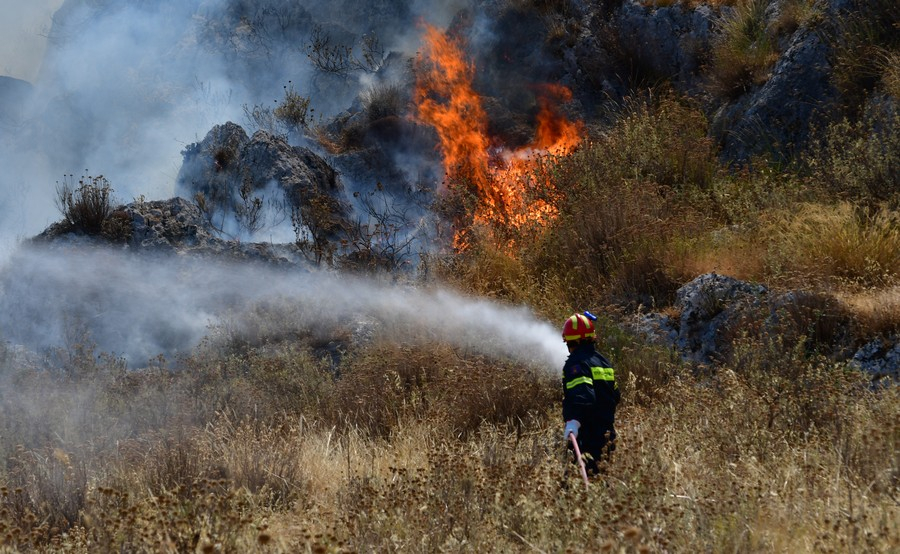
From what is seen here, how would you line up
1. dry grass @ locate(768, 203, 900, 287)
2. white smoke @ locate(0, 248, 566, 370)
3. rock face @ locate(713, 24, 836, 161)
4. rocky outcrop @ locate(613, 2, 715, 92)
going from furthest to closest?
rocky outcrop @ locate(613, 2, 715, 92), rock face @ locate(713, 24, 836, 161), white smoke @ locate(0, 248, 566, 370), dry grass @ locate(768, 203, 900, 287)

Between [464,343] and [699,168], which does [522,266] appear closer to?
[464,343]

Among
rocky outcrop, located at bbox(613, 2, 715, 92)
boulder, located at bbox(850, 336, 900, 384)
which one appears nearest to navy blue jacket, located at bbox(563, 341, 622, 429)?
boulder, located at bbox(850, 336, 900, 384)

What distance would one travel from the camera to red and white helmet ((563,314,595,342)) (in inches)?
196

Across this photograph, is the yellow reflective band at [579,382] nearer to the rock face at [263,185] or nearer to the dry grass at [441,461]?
the dry grass at [441,461]

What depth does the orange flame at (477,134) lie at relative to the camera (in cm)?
1123

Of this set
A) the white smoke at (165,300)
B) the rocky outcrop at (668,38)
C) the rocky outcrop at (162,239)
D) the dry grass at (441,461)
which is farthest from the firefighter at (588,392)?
the rocky outcrop at (668,38)

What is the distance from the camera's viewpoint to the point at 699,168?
33.9ft

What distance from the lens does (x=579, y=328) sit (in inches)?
196

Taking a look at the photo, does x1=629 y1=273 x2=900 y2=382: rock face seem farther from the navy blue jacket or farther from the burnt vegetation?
the navy blue jacket

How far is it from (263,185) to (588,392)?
27.3 ft

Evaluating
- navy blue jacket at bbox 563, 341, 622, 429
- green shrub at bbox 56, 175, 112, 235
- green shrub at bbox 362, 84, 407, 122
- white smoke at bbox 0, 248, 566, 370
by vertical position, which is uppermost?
green shrub at bbox 362, 84, 407, 122

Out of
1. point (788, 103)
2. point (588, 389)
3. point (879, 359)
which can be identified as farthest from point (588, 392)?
point (788, 103)

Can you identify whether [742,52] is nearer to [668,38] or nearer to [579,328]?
[668,38]

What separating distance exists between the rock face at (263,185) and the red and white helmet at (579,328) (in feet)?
21.4
